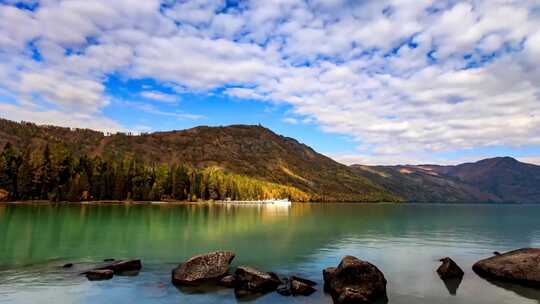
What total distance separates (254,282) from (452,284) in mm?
20630

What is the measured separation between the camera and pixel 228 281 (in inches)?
1532

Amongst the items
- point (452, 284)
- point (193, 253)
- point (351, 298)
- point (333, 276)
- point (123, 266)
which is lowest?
point (452, 284)

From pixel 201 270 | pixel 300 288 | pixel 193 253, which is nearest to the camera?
pixel 300 288

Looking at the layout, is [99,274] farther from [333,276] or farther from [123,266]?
[333,276]

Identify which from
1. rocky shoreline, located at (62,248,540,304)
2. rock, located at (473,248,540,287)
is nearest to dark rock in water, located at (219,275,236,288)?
rocky shoreline, located at (62,248,540,304)

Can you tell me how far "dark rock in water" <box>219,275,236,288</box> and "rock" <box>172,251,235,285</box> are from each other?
149 cm

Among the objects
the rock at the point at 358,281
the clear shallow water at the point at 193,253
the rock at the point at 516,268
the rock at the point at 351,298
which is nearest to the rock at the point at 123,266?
the clear shallow water at the point at 193,253

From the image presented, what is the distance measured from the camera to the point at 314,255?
5925 centimetres

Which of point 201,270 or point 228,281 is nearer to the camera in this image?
point 228,281

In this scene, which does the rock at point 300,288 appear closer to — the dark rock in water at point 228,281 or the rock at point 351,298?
the rock at point 351,298

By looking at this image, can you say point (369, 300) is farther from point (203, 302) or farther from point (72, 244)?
point (72, 244)

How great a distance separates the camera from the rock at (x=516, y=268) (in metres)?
41.8

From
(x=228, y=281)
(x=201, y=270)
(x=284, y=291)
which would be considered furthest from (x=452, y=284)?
(x=201, y=270)

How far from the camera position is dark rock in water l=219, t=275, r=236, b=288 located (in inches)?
1515
